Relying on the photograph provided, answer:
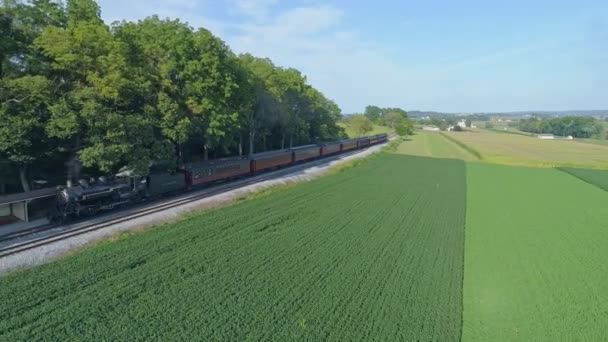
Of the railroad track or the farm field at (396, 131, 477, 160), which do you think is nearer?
the railroad track

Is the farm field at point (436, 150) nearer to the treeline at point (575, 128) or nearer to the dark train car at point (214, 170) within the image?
the dark train car at point (214, 170)

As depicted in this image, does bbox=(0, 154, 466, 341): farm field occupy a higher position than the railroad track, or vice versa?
the railroad track

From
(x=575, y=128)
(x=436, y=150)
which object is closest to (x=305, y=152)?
(x=436, y=150)

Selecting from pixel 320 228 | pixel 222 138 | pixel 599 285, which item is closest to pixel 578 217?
pixel 599 285

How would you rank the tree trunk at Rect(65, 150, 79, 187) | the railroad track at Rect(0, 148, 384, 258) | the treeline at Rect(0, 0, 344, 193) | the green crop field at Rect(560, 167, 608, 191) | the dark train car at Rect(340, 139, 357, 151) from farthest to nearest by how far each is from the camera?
the dark train car at Rect(340, 139, 357, 151), the green crop field at Rect(560, 167, 608, 191), the tree trunk at Rect(65, 150, 79, 187), the treeline at Rect(0, 0, 344, 193), the railroad track at Rect(0, 148, 384, 258)

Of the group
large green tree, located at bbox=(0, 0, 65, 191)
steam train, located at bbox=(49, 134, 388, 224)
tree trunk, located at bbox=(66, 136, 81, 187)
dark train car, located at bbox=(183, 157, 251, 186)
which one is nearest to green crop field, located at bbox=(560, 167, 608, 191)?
steam train, located at bbox=(49, 134, 388, 224)

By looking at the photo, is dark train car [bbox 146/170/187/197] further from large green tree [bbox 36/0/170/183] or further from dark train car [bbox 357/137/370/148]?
dark train car [bbox 357/137/370/148]

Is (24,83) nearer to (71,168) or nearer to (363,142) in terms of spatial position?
(71,168)
